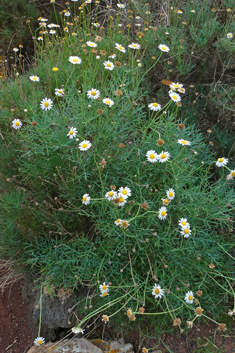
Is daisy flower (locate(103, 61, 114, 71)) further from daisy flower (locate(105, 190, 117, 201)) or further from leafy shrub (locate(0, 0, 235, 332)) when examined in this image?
daisy flower (locate(105, 190, 117, 201))

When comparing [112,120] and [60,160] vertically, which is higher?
[112,120]

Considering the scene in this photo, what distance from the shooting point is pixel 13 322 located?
2.50 metres

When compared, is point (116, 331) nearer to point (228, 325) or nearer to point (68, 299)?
point (68, 299)

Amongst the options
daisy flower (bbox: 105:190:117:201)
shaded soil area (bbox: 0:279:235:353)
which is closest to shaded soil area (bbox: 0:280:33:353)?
shaded soil area (bbox: 0:279:235:353)

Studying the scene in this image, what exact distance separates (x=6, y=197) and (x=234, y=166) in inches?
75.9

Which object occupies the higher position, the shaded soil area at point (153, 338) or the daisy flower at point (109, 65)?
the daisy flower at point (109, 65)

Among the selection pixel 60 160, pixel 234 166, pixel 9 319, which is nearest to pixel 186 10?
pixel 234 166

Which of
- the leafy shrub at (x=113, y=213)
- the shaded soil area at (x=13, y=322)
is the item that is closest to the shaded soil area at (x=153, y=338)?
the shaded soil area at (x=13, y=322)

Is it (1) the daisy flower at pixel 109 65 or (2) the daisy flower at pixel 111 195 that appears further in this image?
(1) the daisy flower at pixel 109 65

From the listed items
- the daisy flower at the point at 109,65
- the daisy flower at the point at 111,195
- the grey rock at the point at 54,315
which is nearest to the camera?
the daisy flower at the point at 111,195

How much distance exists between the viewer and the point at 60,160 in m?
2.16

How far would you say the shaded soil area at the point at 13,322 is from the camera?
7.83 ft

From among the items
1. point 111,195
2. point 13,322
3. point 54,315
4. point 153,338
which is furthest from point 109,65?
point 13,322

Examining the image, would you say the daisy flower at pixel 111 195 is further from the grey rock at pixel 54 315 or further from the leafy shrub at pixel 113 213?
the grey rock at pixel 54 315
